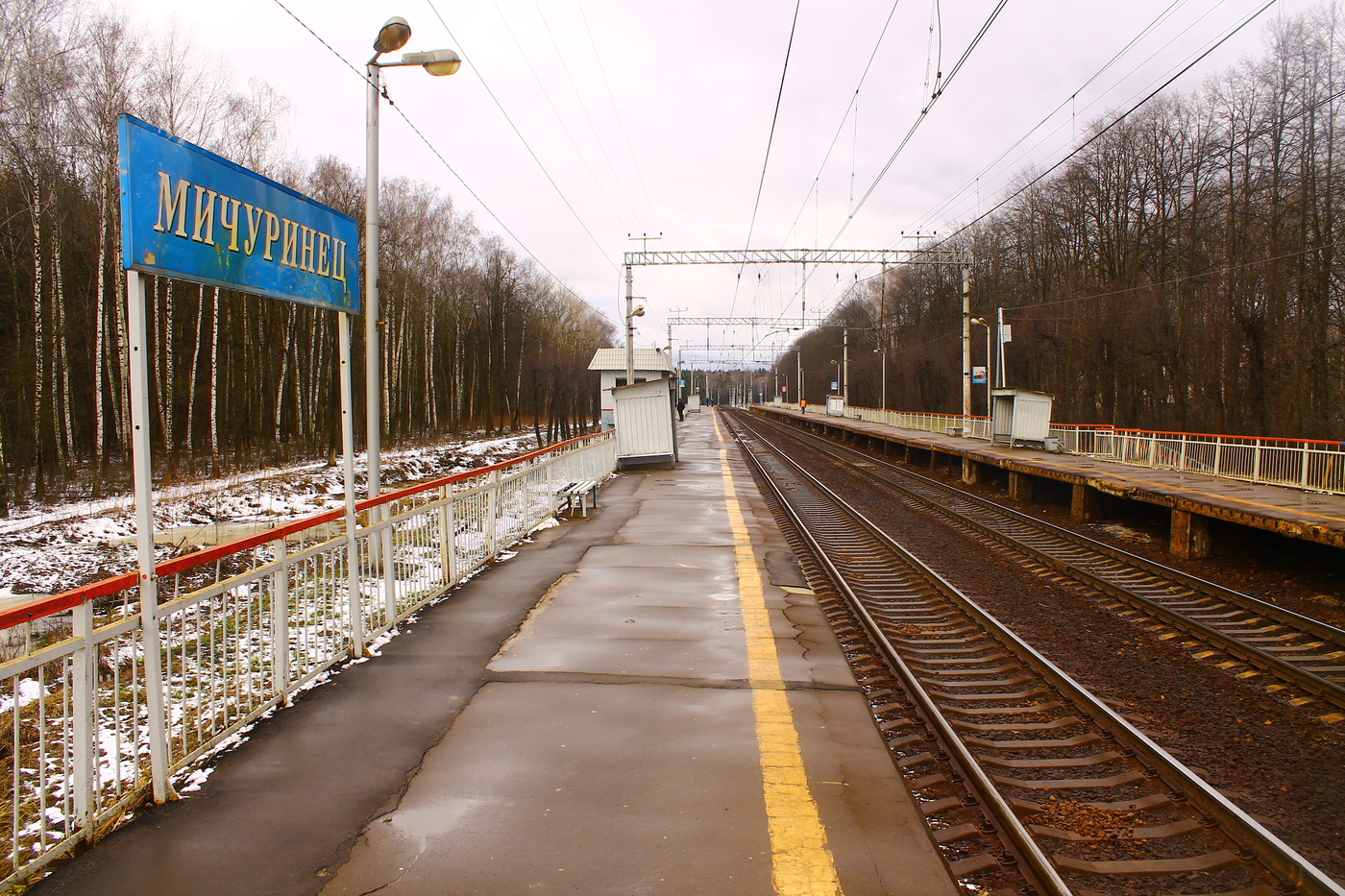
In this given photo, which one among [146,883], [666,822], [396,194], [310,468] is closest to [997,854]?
[666,822]

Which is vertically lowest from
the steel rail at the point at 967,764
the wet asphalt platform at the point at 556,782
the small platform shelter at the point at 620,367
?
the steel rail at the point at 967,764

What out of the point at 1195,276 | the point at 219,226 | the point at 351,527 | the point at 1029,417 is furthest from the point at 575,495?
the point at 1195,276

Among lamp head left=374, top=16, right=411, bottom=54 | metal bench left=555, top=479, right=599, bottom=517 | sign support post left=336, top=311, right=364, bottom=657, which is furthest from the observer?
metal bench left=555, top=479, right=599, bottom=517

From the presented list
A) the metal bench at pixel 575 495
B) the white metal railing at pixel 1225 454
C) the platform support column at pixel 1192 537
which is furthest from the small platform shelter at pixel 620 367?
the platform support column at pixel 1192 537

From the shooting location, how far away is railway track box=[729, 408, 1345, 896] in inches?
133

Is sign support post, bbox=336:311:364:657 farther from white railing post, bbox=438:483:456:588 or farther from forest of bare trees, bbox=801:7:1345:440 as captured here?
forest of bare trees, bbox=801:7:1345:440

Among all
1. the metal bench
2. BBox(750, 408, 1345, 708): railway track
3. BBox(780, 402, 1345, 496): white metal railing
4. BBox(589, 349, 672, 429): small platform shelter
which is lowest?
BBox(750, 408, 1345, 708): railway track

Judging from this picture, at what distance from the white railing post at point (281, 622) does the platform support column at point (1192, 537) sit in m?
12.0

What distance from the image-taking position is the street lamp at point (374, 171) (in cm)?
758

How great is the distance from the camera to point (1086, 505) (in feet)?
51.2

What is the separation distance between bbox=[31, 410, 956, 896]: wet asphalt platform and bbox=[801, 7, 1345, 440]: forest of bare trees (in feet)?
72.2

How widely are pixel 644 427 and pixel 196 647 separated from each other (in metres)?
18.5

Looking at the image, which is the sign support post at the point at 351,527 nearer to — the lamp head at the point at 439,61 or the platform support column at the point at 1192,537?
the lamp head at the point at 439,61

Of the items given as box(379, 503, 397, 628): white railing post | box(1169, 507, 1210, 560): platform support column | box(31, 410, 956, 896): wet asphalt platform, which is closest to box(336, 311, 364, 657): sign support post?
box(31, 410, 956, 896): wet asphalt platform
